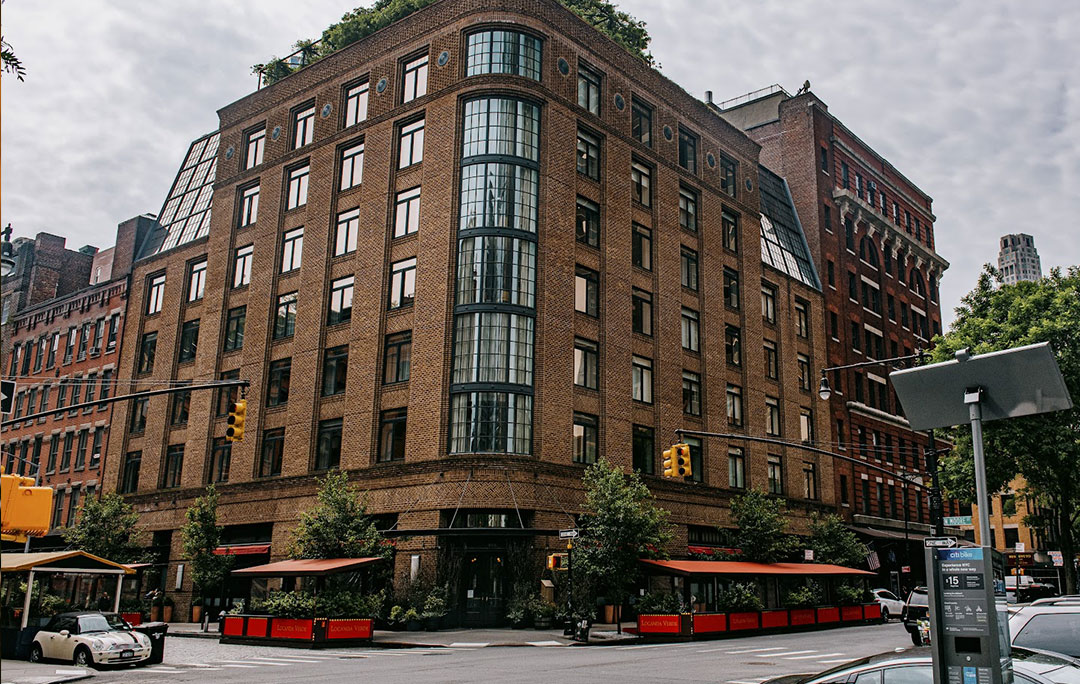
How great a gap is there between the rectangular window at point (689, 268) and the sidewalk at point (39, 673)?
33.8m

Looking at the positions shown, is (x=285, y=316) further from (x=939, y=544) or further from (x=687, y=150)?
(x=939, y=544)

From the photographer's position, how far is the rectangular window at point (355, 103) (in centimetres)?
4669

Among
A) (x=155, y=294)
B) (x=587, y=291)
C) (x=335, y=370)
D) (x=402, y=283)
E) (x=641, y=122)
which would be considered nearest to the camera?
(x=402, y=283)

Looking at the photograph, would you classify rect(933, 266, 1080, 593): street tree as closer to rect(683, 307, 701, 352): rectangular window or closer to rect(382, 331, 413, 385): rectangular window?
rect(683, 307, 701, 352): rectangular window

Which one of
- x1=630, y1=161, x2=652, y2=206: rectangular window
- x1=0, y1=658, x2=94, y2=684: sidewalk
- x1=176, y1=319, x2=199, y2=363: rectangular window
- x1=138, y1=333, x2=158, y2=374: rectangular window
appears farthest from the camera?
x1=138, y1=333, x2=158, y2=374: rectangular window

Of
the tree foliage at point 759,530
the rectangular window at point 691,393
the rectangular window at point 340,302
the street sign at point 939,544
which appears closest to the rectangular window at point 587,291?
the rectangular window at point 691,393

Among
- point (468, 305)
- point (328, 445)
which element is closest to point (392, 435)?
point (328, 445)

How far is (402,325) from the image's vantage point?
41.0m

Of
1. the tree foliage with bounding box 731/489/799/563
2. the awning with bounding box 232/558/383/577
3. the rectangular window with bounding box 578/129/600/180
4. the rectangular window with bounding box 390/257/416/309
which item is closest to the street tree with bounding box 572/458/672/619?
the tree foliage with bounding box 731/489/799/563

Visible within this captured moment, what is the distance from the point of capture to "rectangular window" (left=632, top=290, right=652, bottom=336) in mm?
45531

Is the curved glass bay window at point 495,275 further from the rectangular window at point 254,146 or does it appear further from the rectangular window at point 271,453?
the rectangular window at point 254,146

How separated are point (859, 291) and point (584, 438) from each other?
31.9 metres

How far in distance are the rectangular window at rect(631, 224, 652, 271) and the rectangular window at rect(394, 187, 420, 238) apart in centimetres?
1068

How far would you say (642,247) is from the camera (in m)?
46.9
